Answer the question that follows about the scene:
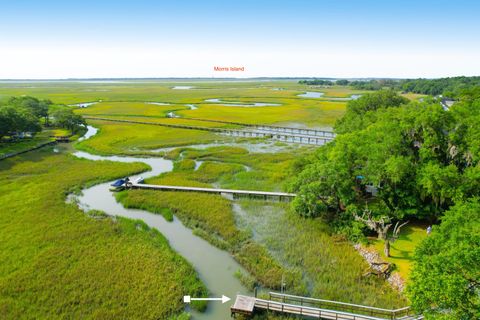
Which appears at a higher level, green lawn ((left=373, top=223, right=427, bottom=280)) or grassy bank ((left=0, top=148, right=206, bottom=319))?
green lawn ((left=373, top=223, right=427, bottom=280))

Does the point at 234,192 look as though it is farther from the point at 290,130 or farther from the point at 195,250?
the point at 290,130

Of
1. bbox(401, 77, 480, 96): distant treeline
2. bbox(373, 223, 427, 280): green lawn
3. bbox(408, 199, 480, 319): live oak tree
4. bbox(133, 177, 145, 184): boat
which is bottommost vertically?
bbox(373, 223, 427, 280): green lawn

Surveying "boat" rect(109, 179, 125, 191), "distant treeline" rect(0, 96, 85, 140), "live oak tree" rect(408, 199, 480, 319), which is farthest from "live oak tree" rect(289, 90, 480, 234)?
"distant treeline" rect(0, 96, 85, 140)

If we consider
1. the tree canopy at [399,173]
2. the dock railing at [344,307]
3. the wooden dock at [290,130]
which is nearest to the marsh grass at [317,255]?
the dock railing at [344,307]

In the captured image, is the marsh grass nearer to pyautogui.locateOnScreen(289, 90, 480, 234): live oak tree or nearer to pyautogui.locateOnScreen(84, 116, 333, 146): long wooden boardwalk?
pyautogui.locateOnScreen(289, 90, 480, 234): live oak tree

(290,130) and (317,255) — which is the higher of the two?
(290,130)

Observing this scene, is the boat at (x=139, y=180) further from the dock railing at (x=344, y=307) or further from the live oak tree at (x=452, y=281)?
the live oak tree at (x=452, y=281)

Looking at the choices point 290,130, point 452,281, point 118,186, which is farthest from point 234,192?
point 290,130
